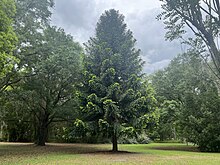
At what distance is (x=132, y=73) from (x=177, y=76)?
18.4m

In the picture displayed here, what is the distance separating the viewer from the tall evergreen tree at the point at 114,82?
15200 mm

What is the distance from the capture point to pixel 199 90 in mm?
22391

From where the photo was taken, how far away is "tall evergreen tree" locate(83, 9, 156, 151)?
15.2m

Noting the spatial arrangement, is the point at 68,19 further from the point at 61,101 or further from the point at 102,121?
the point at 102,121

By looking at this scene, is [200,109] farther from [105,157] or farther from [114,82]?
[105,157]

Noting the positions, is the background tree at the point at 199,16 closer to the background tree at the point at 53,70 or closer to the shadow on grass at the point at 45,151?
the background tree at the point at 53,70

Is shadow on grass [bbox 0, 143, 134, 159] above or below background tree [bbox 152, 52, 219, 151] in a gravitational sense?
below

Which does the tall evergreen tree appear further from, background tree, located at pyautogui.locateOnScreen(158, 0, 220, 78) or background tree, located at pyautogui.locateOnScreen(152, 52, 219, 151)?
background tree, located at pyautogui.locateOnScreen(158, 0, 220, 78)

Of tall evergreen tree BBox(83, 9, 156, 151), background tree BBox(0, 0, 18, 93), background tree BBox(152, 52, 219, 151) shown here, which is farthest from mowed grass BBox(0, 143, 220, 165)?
background tree BBox(0, 0, 18, 93)

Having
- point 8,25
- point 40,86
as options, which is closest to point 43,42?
point 40,86

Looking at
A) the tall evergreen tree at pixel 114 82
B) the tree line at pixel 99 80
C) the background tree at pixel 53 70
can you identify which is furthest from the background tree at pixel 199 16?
the background tree at pixel 53 70

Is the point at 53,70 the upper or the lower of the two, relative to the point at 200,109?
upper

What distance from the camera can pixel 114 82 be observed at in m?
16.1

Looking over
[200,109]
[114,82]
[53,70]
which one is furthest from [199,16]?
[200,109]
